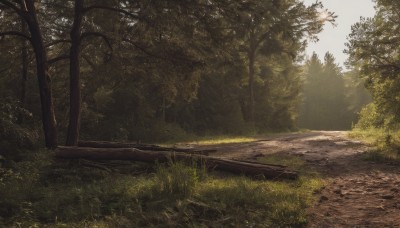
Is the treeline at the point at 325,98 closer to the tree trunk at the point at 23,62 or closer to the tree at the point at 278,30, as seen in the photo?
the tree at the point at 278,30

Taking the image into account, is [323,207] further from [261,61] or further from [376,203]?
[261,61]

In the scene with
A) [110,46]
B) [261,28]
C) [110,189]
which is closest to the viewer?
[110,189]

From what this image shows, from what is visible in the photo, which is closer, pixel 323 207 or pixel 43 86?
pixel 323 207

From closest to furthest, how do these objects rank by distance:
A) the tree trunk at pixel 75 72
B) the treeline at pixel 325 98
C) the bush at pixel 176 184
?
the bush at pixel 176 184 → the tree trunk at pixel 75 72 → the treeline at pixel 325 98

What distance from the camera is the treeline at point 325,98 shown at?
240ft

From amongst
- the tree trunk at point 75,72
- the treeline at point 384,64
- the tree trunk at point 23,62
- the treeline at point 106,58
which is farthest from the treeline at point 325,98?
the tree trunk at point 75,72

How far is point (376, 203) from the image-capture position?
685 cm

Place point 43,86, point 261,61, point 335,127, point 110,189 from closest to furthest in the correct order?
point 110,189 → point 43,86 → point 261,61 → point 335,127

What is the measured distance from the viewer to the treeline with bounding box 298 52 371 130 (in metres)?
73.3

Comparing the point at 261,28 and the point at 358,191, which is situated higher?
the point at 261,28

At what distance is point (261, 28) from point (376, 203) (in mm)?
27639

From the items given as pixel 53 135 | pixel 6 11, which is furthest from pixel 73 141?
pixel 6 11

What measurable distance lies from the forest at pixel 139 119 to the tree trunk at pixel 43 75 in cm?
4

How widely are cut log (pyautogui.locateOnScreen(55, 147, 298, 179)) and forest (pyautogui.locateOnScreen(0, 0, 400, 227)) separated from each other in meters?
0.03
